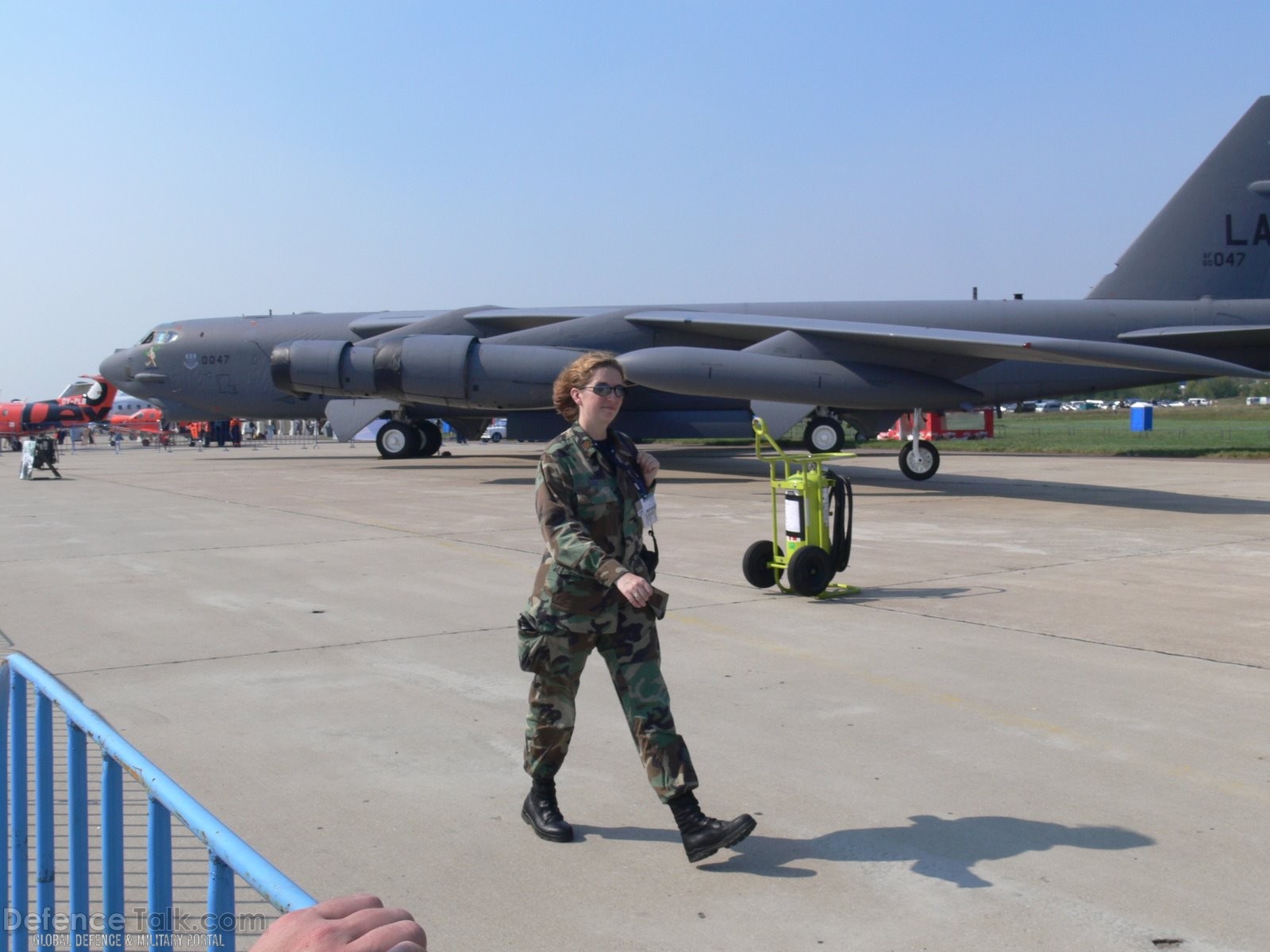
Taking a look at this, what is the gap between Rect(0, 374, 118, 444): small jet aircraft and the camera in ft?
145

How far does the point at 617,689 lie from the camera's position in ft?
13.0

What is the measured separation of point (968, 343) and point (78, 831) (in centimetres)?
1525

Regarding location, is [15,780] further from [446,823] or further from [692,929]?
[692,929]

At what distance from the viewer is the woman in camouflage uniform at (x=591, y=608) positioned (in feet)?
12.8

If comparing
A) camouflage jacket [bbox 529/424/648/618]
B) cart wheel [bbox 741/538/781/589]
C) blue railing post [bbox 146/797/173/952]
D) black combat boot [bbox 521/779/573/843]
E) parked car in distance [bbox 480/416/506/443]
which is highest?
parked car in distance [bbox 480/416/506/443]

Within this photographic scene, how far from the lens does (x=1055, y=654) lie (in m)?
6.50

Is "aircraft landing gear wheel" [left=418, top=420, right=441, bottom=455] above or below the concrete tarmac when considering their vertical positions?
above

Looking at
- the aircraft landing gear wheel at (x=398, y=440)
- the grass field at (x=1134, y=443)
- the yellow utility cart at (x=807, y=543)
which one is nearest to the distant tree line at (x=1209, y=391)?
the grass field at (x=1134, y=443)

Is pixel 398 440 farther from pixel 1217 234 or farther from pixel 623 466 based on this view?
pixel 623 466

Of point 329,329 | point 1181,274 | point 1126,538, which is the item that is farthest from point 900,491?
point 329,329

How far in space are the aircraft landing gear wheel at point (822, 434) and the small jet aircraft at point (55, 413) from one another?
3301 cm

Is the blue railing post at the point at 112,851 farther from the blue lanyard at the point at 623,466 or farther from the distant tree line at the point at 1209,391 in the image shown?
the distant tree line at the point at 1209,391

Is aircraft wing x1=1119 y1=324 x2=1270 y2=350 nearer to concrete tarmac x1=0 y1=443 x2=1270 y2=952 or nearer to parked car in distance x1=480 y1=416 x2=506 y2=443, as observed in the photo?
concrete tarmac x1=0 y1=443 x2=1270 y2=952

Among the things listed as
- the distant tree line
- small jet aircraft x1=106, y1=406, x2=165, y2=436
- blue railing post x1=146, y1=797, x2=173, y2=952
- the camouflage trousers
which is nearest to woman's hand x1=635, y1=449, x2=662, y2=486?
the camouflage trousers
